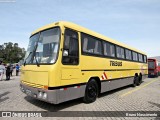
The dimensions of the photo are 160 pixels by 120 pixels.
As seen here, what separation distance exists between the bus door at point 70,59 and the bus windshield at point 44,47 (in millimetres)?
333

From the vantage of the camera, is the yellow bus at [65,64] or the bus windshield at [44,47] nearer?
the yellow bus at [65,64]

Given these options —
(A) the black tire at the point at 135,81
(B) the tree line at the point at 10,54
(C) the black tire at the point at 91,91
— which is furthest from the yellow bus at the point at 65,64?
(B) the tree line at the point at 10,54

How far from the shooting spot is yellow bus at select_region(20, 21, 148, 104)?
17.2 ft

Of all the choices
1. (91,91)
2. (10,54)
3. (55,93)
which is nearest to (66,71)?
(55,93)

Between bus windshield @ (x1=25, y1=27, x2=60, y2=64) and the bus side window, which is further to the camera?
the bus side window

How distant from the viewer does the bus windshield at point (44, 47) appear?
17.7ft

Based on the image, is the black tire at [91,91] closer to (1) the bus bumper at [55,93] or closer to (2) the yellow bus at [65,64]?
(2) the yellow bus at [65,64]

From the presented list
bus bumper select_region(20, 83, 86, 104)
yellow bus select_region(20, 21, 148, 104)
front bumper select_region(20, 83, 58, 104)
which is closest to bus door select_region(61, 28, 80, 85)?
yellow bus select_region(20, 21, 148, 104)

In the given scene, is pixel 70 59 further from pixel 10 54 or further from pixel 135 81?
pixel 10 54

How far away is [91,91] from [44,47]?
9.45 ft

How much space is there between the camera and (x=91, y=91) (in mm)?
7023

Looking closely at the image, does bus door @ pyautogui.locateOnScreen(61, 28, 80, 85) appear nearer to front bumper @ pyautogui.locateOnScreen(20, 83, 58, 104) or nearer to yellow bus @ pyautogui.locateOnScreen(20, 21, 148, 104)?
yellow bus @ pyautogui.locateOnScreen(20, 21, 148, 104)

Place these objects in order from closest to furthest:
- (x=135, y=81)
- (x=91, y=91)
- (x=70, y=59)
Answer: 1. (x=70, y=59)
2. (x=91, y=91)
3. (x=135, y=81)

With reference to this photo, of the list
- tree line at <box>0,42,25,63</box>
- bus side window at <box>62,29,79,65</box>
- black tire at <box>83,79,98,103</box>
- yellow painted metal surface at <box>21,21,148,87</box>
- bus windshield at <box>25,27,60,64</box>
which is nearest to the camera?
yellow painted metal surface at <box>21,21,148,87</box>
